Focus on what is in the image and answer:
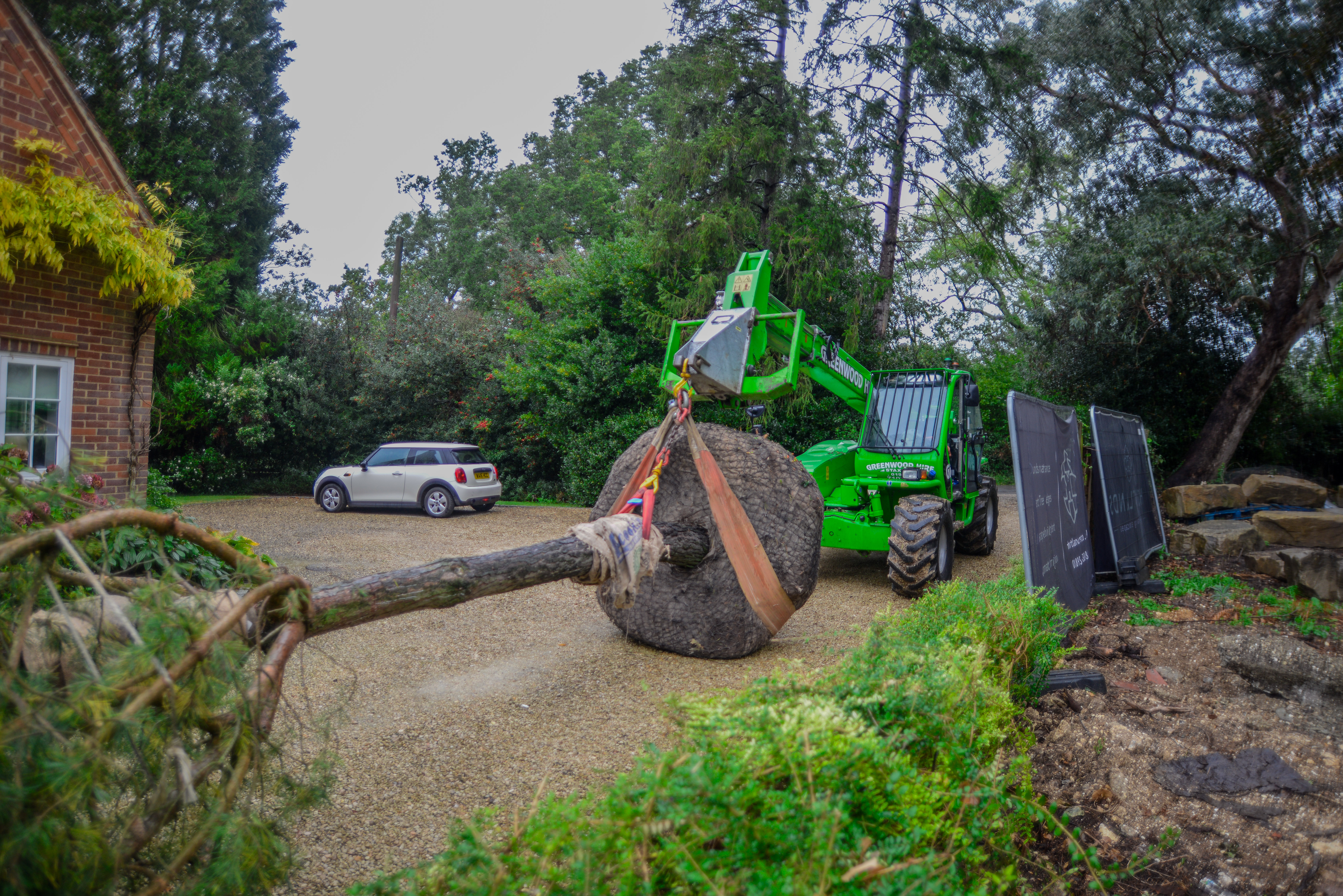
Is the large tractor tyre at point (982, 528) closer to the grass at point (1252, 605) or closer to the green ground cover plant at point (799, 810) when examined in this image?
the grass at point (1252, 605)

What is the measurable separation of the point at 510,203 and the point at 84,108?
26359 millimetres

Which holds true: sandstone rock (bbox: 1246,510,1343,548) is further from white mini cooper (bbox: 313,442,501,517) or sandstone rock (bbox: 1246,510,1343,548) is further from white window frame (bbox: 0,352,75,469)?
white window frame (bbox: 0,352,75,469)

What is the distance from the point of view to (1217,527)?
388 inches

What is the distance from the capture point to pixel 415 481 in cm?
1423

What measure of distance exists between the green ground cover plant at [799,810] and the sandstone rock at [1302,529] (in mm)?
7664

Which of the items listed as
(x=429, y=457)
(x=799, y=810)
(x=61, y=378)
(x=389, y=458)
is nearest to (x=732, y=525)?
(x=799, y=810)

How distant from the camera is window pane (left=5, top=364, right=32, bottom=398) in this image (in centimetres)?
705

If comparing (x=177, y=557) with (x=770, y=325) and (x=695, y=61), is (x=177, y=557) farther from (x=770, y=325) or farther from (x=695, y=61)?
(x=695, y=61)

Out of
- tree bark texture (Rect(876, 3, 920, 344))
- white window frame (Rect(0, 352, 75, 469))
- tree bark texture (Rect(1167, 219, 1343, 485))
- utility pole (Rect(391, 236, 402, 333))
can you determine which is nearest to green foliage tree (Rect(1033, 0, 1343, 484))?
tree bark texture (Rect(1167, 219, 1343, 485))

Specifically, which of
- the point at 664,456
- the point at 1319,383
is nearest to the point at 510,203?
the point at 1319,383

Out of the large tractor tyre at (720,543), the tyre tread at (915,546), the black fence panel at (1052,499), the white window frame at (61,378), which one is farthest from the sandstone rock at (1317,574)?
the white window frame at (61,378)

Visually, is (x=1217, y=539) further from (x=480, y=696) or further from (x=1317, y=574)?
(x=480, y=696)

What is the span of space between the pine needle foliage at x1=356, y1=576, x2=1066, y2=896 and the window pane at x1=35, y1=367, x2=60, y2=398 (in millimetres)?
6971

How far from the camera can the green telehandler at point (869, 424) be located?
A: 17.8 ft
